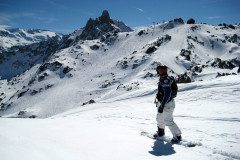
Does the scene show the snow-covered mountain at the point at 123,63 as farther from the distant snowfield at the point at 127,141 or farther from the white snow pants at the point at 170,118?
the white snow pants at the point at 170,118

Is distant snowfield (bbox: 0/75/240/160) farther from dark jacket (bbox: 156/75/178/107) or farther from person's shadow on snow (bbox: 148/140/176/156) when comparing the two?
dark jacket (bbox: 156/75/178/107)

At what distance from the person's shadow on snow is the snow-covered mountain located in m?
70.2

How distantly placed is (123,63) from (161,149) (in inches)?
4330

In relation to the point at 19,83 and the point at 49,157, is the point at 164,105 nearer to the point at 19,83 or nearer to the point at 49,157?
the point at 49,157

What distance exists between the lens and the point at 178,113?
15.7m

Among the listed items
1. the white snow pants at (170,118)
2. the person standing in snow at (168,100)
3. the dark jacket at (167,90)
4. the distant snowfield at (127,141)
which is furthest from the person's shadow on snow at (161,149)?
the dark jacket at (167,90)

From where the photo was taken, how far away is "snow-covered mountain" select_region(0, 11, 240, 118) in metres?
97.3

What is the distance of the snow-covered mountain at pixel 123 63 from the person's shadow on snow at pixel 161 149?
2765 inches

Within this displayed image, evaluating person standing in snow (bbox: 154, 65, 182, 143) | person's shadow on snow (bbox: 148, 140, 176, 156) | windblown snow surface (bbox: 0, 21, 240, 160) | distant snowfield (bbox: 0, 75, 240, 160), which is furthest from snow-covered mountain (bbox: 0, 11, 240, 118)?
person's shadow on snow (bbox: 148, 140, 176, 156)

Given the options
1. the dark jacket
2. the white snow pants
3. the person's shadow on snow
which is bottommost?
the person's shadow on snow

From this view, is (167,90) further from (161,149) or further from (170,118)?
(161,149)

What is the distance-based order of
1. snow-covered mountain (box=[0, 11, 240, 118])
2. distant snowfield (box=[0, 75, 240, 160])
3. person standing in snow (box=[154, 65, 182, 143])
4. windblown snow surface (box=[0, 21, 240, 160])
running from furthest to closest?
snow-covered mountain (box=[0, 11, 240, 118]) → person standing in snow (box=[154, 65, 182, 143]) → windblown snow surface (box=[0, 21, 240, 160]) → distant snowfield (box=[0, 75, 240, 160])

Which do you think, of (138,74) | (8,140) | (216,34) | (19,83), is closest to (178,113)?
(8,140)

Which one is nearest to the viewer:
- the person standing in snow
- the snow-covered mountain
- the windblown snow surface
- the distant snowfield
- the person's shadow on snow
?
the distant snowfield
